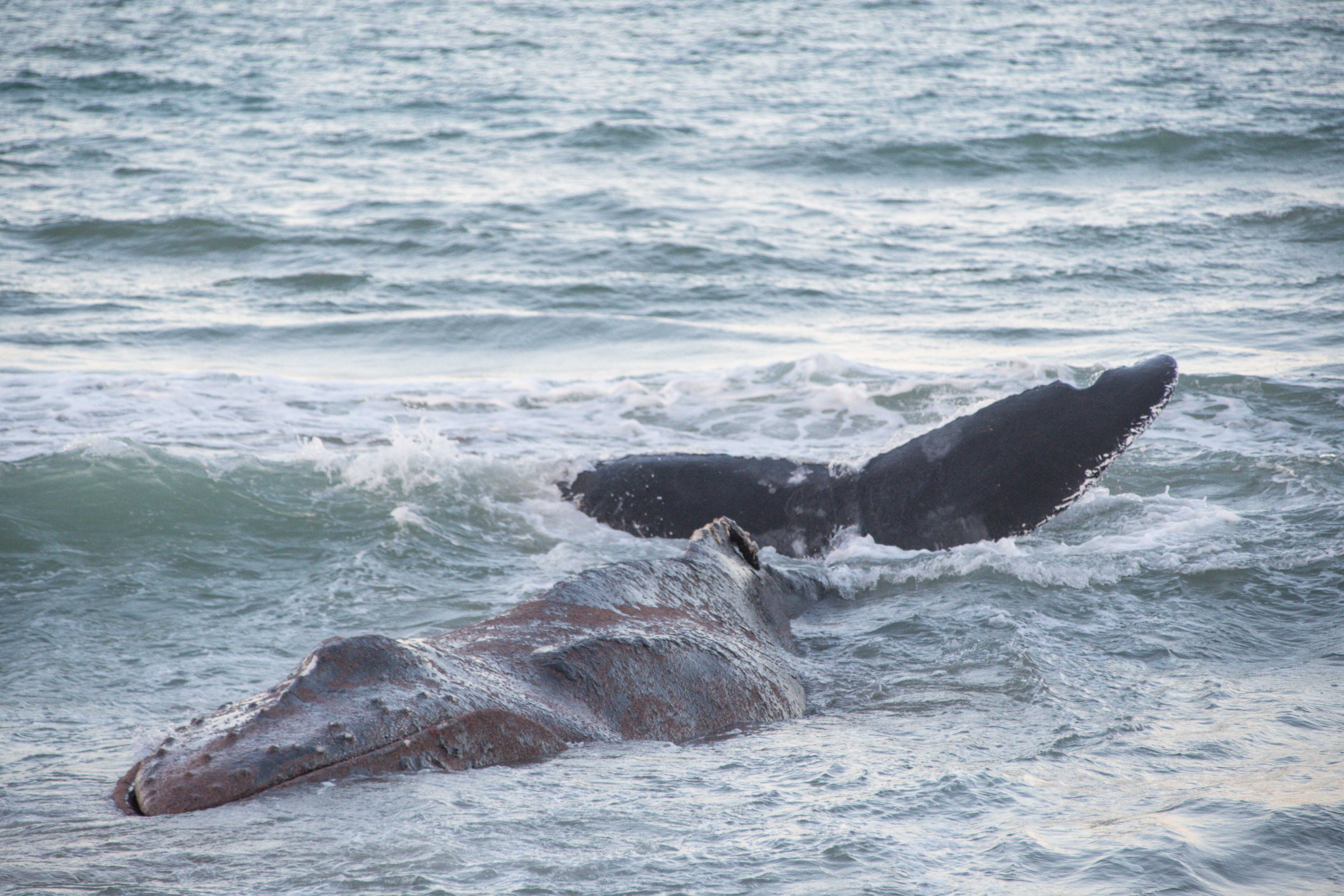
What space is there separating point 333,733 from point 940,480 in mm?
3112

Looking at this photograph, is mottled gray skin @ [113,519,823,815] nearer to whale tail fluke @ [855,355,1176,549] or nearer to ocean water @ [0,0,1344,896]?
ocean water @ [0,0,1344,896]

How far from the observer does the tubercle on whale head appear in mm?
2832

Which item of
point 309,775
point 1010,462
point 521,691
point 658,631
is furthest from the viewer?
point 1010,462

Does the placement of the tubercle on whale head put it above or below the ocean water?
above

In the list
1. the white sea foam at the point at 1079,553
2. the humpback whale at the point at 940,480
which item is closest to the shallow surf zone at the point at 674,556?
the white sea foam at the point at 1079,553

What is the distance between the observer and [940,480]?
525 centimetres

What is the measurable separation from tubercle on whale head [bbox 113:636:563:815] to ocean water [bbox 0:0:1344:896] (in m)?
0.07

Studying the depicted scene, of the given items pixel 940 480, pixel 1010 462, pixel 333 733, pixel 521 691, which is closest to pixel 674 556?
pixel 940 480

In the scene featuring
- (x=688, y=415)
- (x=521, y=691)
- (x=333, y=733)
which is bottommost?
(x=688, y=415)

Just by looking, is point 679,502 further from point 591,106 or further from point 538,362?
point 591,106

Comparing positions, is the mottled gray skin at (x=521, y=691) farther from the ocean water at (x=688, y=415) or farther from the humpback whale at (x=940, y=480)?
the humpback whale at (x=940, y=480)

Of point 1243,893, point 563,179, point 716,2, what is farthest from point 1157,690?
point 716,2

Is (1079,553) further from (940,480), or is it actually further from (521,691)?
(521,691)

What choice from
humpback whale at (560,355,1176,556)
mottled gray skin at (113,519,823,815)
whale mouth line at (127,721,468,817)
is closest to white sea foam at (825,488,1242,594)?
humpback whale at (560,355,1176,556)
